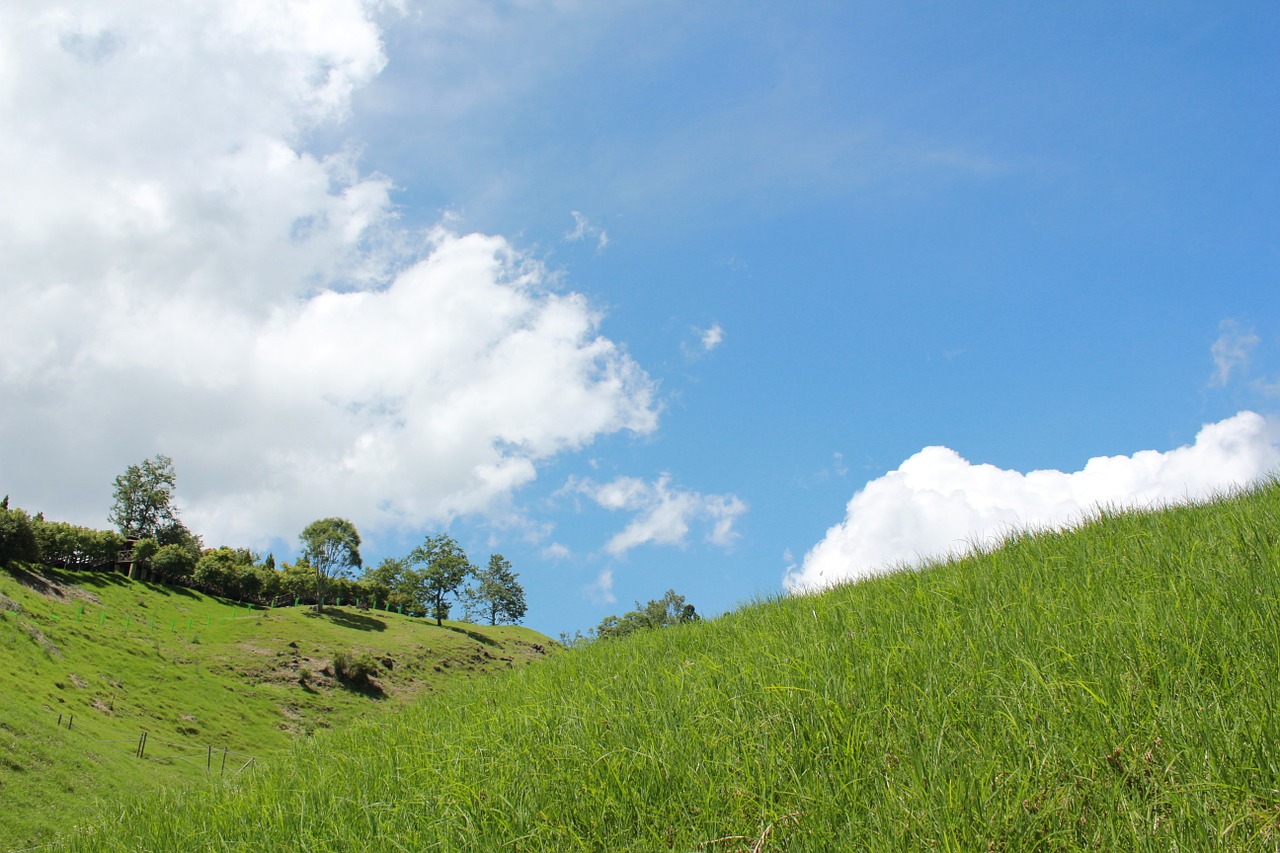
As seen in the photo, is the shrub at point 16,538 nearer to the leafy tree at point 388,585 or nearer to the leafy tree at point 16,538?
the leafy tree at point 16,538

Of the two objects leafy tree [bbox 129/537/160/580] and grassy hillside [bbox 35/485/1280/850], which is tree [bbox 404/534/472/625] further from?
grassy hillside [bbox 35/485/1280/850]

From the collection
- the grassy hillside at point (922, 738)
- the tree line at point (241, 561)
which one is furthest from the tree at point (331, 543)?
the grassy hillside at point (922, 738)

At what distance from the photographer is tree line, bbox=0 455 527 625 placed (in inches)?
2830

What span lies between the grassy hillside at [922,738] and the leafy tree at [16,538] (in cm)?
7570

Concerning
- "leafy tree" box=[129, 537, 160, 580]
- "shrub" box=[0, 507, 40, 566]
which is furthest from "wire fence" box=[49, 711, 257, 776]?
"leafy tree" box=[129, 537, 160, 580]

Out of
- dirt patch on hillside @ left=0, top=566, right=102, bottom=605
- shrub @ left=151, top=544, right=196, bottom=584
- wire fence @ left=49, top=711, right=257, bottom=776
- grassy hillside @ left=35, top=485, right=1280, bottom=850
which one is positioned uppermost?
shrub @ left=151, top=544, right=196, bottom=584

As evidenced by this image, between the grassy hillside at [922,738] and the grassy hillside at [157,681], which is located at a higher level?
the grassy hillside at [922,738]

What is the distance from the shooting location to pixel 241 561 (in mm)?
98875

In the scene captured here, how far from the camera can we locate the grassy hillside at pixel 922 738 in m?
2.98

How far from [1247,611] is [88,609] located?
79580 millimetres

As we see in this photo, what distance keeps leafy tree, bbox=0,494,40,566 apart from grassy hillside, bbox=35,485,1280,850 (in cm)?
7570

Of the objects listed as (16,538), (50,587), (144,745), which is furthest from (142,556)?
(144,745)

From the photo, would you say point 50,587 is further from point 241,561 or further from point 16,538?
point 241,561

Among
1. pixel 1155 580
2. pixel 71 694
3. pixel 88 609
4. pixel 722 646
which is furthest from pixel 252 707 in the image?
pixel 1155 580
